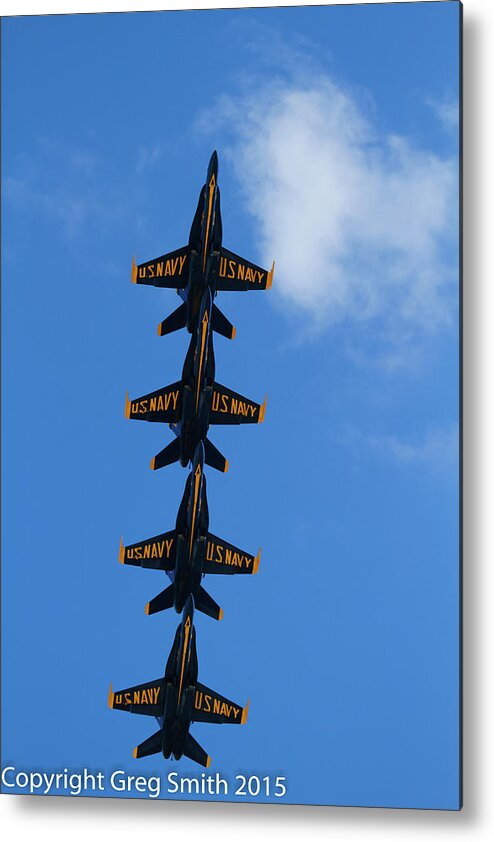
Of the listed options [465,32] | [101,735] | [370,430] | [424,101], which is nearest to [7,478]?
[101,735]

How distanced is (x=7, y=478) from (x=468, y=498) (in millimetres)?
1347

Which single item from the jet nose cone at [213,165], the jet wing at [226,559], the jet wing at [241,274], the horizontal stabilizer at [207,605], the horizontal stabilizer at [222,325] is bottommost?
the horizontal stabilizer at [207,605]

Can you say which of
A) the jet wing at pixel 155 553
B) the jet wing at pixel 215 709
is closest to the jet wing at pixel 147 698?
the jet wing at pixel 215 709

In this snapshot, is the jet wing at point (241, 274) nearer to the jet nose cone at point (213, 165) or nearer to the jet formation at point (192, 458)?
the jet formation at point (192, 458)

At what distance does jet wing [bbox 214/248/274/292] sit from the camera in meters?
3.54

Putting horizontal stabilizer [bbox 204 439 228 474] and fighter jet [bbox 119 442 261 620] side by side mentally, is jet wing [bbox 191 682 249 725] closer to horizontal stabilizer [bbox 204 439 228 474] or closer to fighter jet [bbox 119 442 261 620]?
fighter jet [bbox 119 442 261 620]

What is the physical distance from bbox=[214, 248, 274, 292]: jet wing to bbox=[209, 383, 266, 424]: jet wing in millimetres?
296

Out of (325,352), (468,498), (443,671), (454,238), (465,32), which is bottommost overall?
(443,671)

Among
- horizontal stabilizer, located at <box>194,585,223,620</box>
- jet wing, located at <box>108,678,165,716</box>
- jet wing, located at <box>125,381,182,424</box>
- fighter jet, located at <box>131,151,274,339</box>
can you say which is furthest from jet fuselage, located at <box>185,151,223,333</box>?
jet wing, located at <box>108,678,165,716</box>

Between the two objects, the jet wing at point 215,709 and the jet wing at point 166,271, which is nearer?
the jet wing at point 215,709

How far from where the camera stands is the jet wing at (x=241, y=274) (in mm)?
3535

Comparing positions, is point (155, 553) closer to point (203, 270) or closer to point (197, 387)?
point (197, 387)

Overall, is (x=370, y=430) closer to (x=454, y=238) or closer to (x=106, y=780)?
(x=454, y=238)

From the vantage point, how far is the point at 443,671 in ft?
11.2
